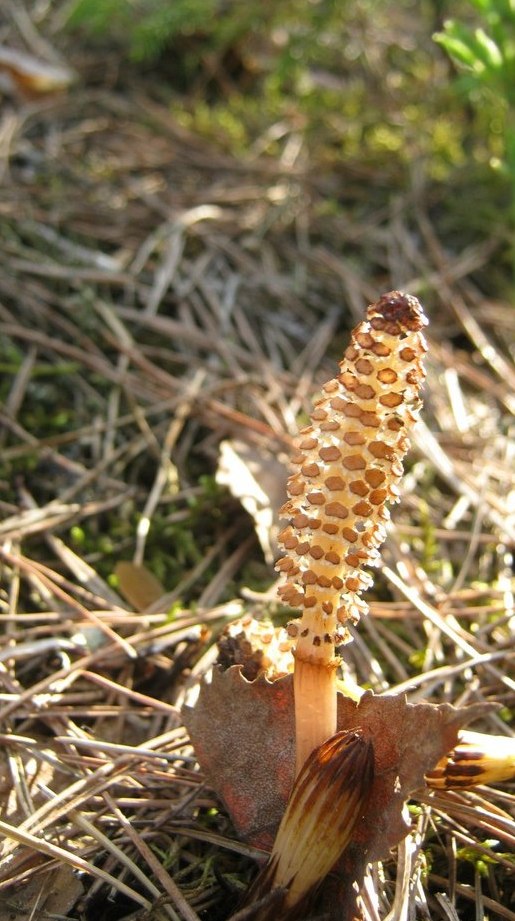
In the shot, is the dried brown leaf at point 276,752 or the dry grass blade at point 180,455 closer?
the dried brown leaf at point 276,752

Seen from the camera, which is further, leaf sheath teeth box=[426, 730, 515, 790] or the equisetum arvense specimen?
leaf sheath teeth box=[426, 730, 515, 790]

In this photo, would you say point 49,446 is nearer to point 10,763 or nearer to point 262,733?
point 10,763

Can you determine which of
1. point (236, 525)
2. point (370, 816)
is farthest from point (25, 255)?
point (370, 816)

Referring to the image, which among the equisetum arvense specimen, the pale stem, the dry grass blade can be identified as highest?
the equisetum arvense specimen

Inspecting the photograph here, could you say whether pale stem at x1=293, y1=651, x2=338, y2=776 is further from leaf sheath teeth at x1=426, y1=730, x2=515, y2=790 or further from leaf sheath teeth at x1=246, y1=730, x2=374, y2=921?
leaf sheath teeth at x1=426, y1=730, x2=515, y2=790

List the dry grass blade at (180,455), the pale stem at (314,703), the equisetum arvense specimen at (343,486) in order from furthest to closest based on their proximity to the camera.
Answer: the dry grass blade at (180,455), the pale stem at (314,703), the equisetum arvense specimen at (343,486)

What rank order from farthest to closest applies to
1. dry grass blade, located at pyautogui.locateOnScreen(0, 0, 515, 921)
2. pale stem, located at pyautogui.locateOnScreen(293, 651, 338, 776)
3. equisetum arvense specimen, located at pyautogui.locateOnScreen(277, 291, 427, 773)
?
dry grass blade, located at pyautogui.locateOnScreen(0, 0, 515, 921) → pale stem, located at pyautogui.locateOnScreen(293, 651, 338, 776) → equisetum arvense specimen, located at pyautogui.locateOnScreen(277, 291, 427, 773)

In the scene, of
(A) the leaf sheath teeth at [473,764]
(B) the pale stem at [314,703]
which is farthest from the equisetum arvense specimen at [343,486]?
(A) the leaf sheath teeth at [473,764]

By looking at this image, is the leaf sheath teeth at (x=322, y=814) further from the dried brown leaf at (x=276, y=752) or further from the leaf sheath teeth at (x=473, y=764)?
the leaf sheath teeth at (x=473, y=764)

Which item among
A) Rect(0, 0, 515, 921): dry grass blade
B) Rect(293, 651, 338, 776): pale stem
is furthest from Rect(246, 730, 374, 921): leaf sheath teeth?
Rect(0, 0, 515, 921): dry grass blade
